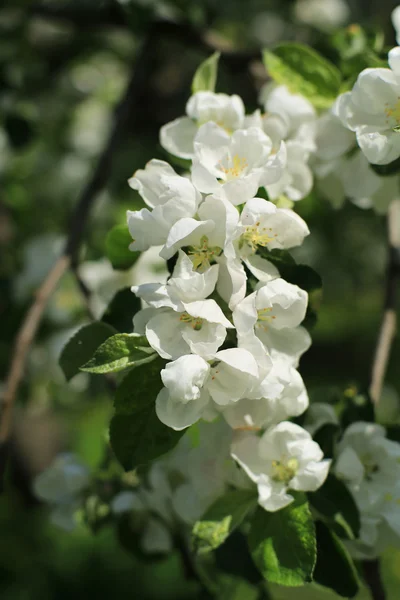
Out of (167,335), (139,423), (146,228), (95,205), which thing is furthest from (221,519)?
(95,205)

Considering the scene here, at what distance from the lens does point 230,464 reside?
3.50 ft

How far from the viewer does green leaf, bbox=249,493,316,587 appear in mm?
884

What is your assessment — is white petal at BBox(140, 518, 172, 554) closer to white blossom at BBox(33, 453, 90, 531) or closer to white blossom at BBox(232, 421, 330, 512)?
white blossom at BBox(33, 453, 90, 531)

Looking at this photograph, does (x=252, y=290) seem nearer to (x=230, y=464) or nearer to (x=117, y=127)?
(x=230, y=464)

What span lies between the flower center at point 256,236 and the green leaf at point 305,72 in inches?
14.5

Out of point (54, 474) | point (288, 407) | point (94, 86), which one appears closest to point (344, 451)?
point (288, 407)

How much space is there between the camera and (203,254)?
0.85 meters

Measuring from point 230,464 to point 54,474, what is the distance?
459mm

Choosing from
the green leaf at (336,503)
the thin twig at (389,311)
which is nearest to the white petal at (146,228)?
the green leaf at (336,503)

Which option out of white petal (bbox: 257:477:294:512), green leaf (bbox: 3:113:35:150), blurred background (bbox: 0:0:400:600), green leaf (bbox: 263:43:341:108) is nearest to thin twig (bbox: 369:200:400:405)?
blurred background (bbox: 0:0:400:600)

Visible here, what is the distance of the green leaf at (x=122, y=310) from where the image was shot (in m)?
0.96

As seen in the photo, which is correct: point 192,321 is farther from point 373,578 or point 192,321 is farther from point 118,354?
point 373,578

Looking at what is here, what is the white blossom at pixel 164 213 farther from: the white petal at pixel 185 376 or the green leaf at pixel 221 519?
the green leaf at pixel 221 519

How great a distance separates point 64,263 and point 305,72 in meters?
0.58
